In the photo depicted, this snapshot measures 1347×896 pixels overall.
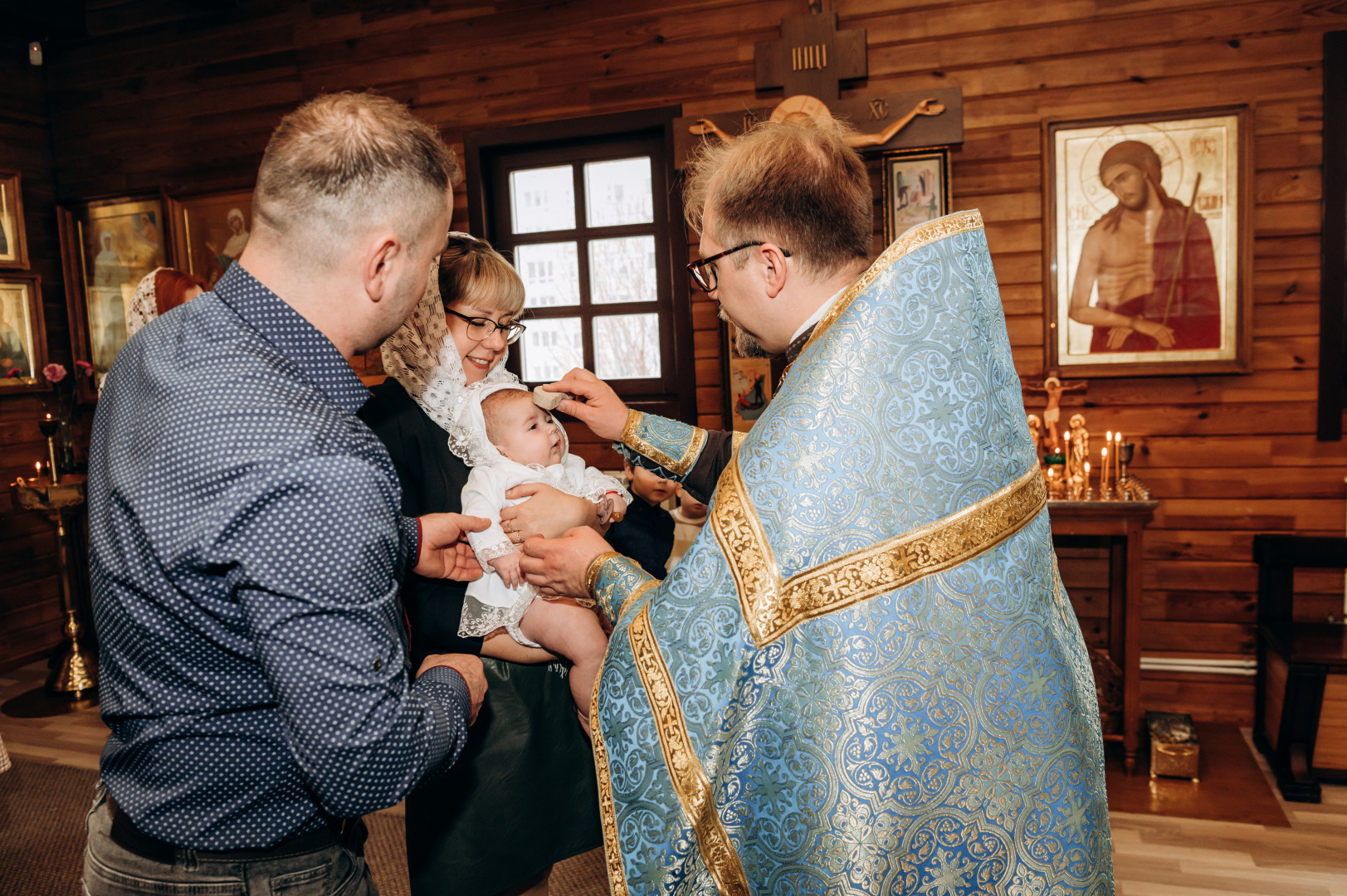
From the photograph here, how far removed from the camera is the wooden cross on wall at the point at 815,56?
376cm

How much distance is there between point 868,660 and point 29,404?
5.87 m

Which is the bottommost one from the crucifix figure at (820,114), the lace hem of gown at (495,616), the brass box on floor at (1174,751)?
the brass box on floor at (1174,751)

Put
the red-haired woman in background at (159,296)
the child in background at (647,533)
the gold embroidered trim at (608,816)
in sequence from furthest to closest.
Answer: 1. the red-haired woman in background at (159,296)
2. the child in background at (647,533)
3. the gold embroidered trim at (608,816)

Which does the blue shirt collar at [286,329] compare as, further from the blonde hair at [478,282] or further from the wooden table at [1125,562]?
the wooden table at [1125,562]

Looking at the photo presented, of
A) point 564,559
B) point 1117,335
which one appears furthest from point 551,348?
point 564,559

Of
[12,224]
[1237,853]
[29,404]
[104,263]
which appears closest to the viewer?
[1237,853]

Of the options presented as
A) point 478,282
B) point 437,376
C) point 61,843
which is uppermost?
point 478,282

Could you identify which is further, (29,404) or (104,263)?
(104,263)

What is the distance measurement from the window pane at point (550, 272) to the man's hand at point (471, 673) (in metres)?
3.42

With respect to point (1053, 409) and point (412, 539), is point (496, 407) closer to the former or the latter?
point (412, 539)

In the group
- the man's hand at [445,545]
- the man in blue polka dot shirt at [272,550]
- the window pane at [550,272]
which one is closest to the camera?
the man in blue polka dot shirt at [272,550]

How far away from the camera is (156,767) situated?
3.49 feet

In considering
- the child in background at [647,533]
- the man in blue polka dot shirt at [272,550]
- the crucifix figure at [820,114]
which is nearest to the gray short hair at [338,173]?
the man in blue polka dot shirt at [272,550]

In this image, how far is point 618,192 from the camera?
A: 444 cm
